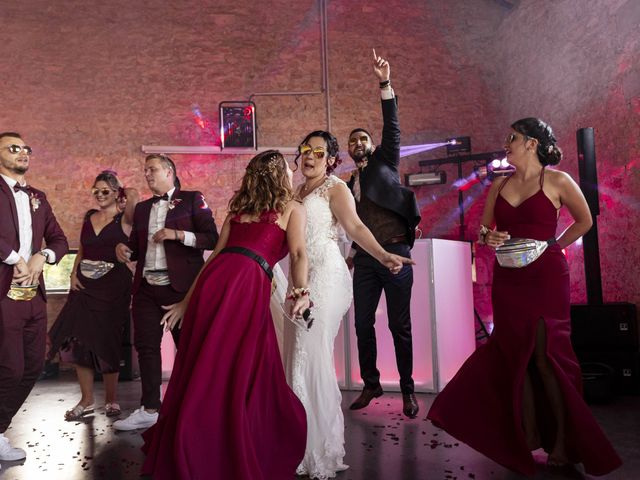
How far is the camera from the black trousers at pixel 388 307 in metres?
4.23

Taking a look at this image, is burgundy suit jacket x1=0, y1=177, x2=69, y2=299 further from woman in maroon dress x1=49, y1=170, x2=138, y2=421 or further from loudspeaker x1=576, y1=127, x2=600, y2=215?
loudspeaker x1=576, y1=127, x2=600, y2=215

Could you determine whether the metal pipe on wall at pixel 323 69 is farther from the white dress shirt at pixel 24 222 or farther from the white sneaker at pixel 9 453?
the white sneaker at pixel 9 453

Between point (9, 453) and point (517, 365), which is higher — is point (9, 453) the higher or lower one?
the lower one

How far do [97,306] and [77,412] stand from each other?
0.77 m

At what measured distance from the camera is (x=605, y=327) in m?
4.95

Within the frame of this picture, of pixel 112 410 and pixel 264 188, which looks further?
pixel 112 410

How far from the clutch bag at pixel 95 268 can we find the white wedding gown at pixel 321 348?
2081 millimetres

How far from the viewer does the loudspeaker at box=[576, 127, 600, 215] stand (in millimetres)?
5004

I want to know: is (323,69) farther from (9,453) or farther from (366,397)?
(9,453)

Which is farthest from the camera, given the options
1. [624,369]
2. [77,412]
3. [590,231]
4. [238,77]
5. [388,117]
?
[238,77]

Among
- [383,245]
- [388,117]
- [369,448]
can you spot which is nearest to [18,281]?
[369,448]

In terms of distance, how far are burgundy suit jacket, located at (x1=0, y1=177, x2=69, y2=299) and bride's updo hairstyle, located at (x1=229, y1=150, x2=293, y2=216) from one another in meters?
1.36

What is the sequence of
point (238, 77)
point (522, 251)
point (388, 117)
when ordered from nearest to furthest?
1. point (522, 251)
2. point (388, 117)
3. point (238, 77)

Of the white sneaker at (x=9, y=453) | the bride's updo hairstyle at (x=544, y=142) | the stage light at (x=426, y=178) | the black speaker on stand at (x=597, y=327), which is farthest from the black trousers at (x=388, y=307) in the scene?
the stage light at (x=426, y=178)
